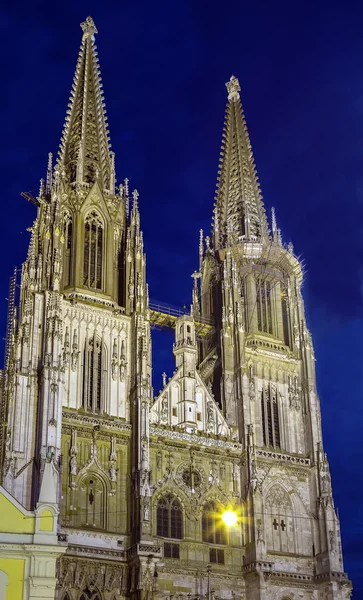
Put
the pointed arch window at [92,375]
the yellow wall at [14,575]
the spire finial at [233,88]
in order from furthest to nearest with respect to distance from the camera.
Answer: the spire finial at [233,88], the pointed arch window at [92,375], the yellow wall at [14,575]

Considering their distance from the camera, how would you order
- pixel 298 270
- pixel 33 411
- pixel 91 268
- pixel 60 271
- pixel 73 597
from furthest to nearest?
pixel 298 270, pixel 91 268, pixel 60 271, pixel 33 411, pixel 73 597

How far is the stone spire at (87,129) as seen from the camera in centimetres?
6325

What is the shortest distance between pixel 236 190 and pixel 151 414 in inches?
935

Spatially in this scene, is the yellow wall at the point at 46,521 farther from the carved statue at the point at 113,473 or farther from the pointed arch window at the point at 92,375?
the pointed arch window at the point at 92,375

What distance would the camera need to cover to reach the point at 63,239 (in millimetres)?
57875

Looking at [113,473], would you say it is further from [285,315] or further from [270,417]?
[285,315]

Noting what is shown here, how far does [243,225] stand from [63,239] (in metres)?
16.4

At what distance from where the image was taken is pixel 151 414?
54844mm

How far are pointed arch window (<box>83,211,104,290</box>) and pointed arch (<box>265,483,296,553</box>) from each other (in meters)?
17.7

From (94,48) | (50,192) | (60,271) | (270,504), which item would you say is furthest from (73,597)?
(94,48)

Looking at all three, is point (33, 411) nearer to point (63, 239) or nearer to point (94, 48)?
point (63, 239)

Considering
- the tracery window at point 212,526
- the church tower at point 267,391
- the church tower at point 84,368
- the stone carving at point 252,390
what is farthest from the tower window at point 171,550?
the stone carving at point 252,390

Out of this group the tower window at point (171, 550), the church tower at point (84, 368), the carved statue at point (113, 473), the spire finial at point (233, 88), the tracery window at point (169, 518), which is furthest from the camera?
the spire finial at point (233, 88)

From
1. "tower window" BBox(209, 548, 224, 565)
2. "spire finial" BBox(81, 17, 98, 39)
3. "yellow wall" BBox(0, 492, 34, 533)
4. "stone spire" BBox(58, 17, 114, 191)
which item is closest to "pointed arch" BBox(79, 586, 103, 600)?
"tower window" BBox(209, 548, 224, 565)
